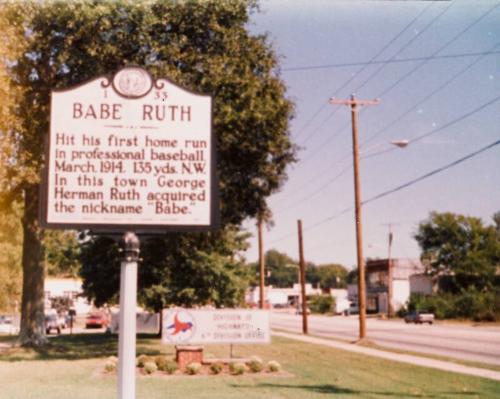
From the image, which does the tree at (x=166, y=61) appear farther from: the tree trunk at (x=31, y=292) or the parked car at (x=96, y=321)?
the parked car at (x=96, y=321)

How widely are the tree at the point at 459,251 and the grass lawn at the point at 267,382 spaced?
60.8 m

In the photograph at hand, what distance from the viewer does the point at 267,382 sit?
1451 cm

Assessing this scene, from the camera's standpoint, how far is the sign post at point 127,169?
21.8 ft

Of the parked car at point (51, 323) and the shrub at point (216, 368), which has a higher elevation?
the shrub at point (216, 368)

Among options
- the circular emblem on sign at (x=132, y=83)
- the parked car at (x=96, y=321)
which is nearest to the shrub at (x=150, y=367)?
the circular emblem on sign at (x=132, y=83)

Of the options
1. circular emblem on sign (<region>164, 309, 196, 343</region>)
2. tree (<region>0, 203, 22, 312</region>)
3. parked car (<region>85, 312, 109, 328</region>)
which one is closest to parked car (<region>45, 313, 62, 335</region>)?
parked car (<region>85, 312, 109, 328</region>)

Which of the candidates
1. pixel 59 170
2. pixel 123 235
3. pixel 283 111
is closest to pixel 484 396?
pixel 123 235

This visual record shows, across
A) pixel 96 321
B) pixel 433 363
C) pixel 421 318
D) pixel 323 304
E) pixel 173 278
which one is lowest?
pixel 323 304

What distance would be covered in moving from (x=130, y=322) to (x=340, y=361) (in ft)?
48.2

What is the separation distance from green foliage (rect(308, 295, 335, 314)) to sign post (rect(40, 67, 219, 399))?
103420 mm

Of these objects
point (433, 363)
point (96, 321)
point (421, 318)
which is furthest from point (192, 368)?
point (421, 318)

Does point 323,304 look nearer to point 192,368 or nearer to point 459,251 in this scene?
point 459,251

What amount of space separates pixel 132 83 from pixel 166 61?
13994 millimetres

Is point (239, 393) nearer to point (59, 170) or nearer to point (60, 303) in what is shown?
point (59, 170)
